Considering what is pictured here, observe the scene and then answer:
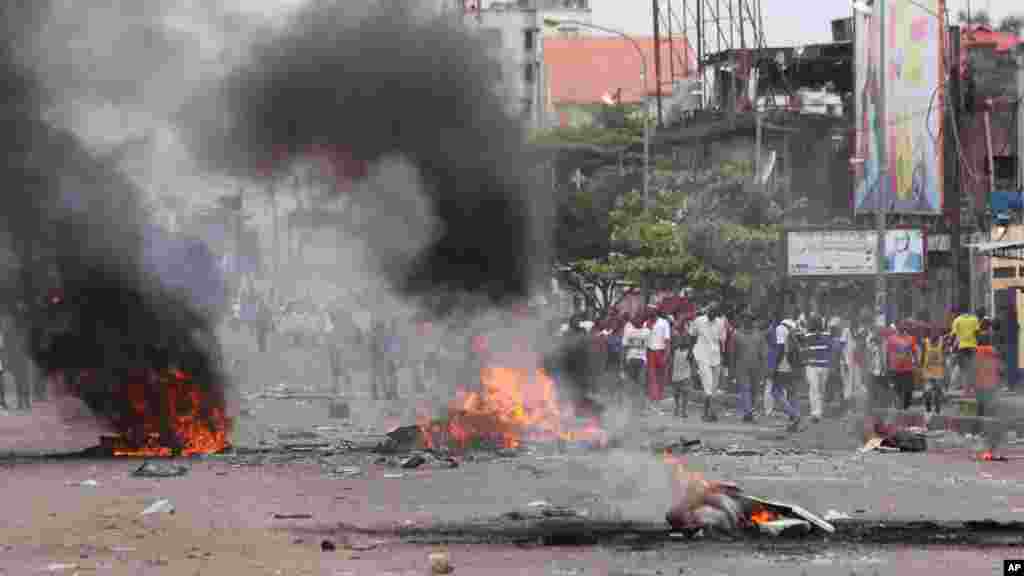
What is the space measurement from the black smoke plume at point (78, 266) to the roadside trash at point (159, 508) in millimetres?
5973

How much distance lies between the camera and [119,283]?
19531mm

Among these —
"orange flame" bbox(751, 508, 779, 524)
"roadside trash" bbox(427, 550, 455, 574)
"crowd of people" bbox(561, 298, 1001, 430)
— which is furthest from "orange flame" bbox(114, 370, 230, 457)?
"roadside trash" bbox(427, 550, 455, 574)

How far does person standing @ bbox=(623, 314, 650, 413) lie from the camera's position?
3044 centimetres

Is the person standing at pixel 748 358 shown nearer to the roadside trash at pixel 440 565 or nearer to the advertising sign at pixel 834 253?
the advertising sign at pixel 834 253

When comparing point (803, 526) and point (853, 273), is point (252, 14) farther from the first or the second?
point (853, 273)

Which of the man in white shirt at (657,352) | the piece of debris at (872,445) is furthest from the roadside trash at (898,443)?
the man in white shirt at (657,352)

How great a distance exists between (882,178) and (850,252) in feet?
4.85

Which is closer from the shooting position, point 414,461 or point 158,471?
point 158,471

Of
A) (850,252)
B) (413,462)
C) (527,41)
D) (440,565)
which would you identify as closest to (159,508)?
(440,565)

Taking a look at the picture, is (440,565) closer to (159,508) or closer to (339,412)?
(159,508)

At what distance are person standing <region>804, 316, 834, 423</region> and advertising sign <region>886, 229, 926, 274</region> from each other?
7265mm

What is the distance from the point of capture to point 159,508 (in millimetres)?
12883

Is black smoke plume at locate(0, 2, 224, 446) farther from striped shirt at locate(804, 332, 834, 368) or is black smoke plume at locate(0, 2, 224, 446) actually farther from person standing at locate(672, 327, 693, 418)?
person standing at locate(672, 327, 693, 418)

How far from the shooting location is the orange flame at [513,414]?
66.4ft
